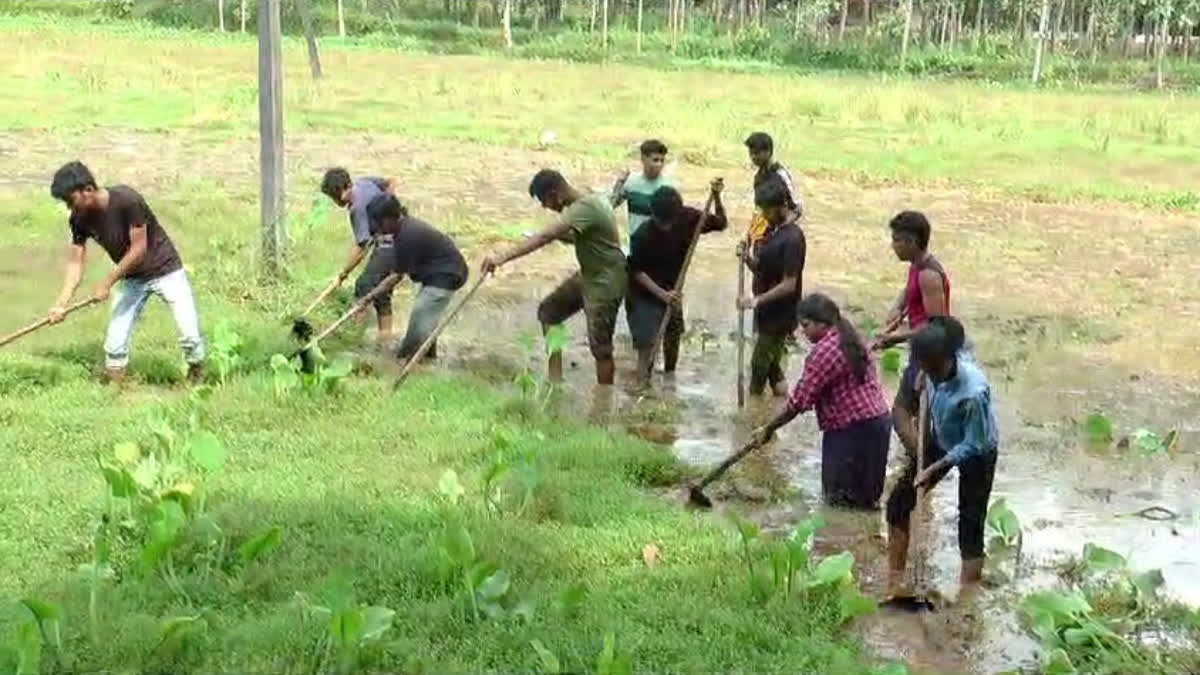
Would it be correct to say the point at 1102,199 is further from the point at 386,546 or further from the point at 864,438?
the point at 386,546

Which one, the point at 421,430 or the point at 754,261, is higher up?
the point at 754,261

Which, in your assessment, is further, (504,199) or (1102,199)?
(1102,199)

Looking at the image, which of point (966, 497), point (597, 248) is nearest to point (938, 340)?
point (966, 497)

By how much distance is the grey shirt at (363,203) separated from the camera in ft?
31.3

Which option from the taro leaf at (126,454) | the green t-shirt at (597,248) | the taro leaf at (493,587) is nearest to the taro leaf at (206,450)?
the taro leaf at (126,454)

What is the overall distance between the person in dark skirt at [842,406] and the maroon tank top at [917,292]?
0.42 meters

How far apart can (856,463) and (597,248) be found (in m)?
2.55

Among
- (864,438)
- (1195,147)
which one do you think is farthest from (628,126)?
(864,438)

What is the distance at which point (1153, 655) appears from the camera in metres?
5.11

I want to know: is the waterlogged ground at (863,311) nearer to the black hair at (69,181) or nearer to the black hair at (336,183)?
the black hair at (336,183)

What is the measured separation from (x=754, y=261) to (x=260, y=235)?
4775mm

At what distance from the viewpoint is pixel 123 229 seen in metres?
8.11

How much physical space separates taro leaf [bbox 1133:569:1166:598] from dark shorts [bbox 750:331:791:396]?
130 inches

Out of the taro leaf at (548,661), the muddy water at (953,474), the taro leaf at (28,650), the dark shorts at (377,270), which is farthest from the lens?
the dark shorts at (377,270)
